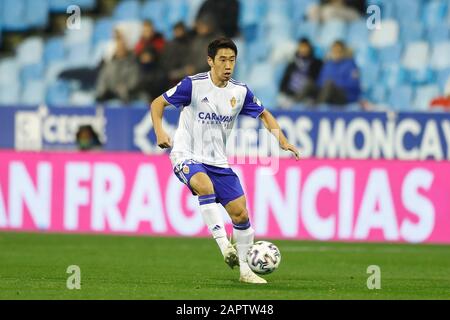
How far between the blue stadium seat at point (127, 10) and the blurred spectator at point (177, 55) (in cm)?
207

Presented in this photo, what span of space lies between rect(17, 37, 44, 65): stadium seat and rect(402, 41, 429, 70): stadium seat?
6.98m

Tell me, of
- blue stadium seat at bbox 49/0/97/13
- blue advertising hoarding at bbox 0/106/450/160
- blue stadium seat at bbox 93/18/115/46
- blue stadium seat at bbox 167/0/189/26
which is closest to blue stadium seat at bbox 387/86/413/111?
blue advertising hoarding at bbox 0/106/450/160

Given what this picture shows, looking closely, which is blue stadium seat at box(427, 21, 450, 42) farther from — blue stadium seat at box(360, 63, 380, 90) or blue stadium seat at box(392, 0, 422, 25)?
blue stadium seat at box(360, 63, 380, 90)

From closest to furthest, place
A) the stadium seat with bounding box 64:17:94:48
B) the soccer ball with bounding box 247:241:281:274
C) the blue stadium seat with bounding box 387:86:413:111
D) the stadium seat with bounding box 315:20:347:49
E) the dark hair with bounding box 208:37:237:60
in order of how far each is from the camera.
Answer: the soccer ball with bounding box 247:241:281:274, the dark hair with bounding box 208:37:237:60, the blue stadium seat with bounding box 387:86:413:111, the stadium seat with bounding box 315:20:347:49, the stadium seat with bounding box 64:17:94:48

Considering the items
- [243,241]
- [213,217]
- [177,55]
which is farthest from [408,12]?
[213,217]

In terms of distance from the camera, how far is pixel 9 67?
2223 centimetres

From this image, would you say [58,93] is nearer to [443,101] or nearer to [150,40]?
[150,40]

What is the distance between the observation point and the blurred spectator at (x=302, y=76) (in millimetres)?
19500

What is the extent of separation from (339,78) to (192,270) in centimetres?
764

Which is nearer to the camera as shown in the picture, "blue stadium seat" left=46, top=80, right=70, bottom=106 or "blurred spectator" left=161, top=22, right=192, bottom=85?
"blurred spectator" left=161, top=22, right=192, bottom=85

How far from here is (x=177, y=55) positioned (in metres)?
20.0

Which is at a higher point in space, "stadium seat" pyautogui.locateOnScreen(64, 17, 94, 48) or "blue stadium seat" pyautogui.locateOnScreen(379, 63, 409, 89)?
"stadium seat" pyautogui.locateOnScreen(64, 17, 94, 48)

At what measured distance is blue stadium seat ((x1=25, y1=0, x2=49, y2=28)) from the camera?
22.5 metres

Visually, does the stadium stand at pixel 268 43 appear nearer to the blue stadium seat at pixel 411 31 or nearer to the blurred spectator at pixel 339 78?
the blue stadium seat at pixel 411 31
